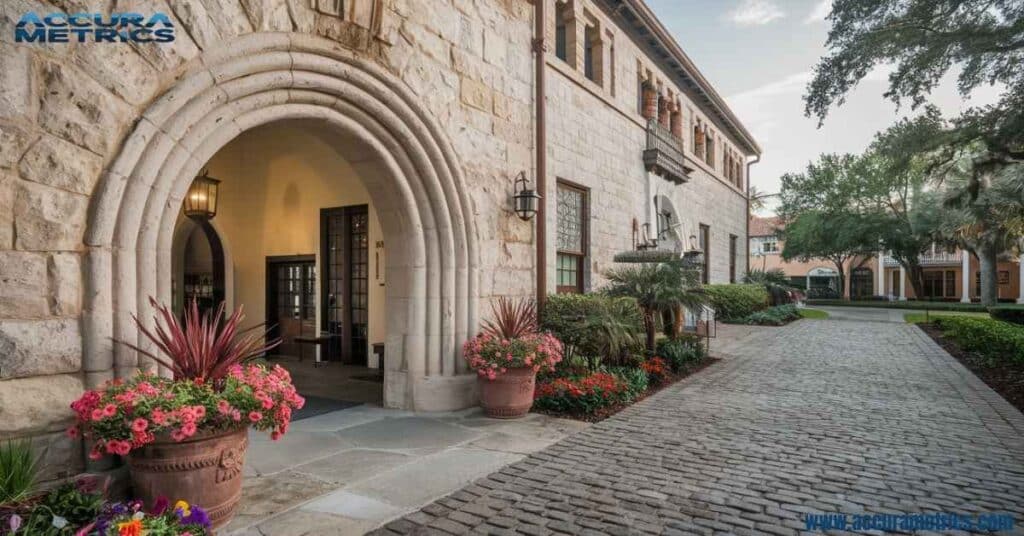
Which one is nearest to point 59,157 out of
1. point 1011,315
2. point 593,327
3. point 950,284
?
point 593,327

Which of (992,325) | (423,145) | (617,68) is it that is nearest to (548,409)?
(423,145)

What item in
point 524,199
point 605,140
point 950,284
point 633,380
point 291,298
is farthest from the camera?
point 950,284

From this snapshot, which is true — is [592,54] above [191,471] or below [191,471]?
above

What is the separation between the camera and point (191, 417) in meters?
2.65

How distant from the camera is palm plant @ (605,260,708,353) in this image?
7832mm

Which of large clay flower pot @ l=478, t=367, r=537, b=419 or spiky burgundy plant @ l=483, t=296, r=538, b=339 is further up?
spiky burgundy plant @ l=483, t=296, r=538, b=339

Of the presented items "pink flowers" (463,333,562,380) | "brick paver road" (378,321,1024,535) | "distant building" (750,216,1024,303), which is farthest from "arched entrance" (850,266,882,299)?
"pink flowers" (463,333,562,380)

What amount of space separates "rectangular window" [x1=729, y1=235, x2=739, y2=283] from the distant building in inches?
623

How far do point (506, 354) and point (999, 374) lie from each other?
25.2ft

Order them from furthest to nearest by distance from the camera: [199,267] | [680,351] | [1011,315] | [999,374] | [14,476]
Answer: [1011,315] → [199,267] → [680,351] → [999,374] → [14,476]

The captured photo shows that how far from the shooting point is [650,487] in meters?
3.54

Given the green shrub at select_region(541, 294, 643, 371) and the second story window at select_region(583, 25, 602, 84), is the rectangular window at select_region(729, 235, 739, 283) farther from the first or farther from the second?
the green shrub at select_region(541, 294, 643, 371)

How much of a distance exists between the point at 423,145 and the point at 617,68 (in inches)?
264

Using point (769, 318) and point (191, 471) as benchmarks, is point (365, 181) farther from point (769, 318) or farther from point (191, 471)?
point (769, 318)
